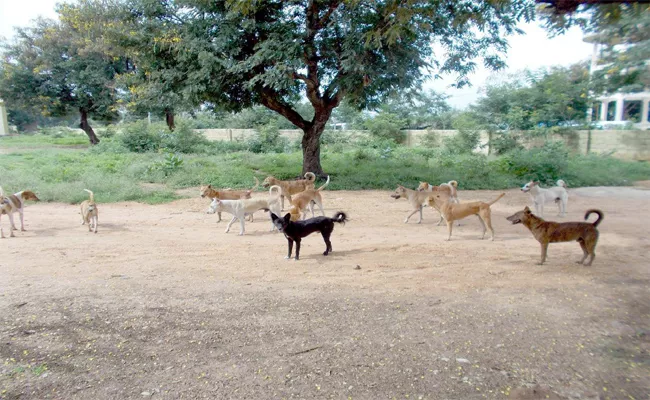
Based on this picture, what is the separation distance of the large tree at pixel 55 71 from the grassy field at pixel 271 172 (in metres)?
8.40

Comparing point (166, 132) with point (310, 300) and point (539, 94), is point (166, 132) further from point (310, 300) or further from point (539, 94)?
point (310, 300)

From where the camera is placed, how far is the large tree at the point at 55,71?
28.3m

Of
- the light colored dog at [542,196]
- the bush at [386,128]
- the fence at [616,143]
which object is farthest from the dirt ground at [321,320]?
the bush at [386,128]

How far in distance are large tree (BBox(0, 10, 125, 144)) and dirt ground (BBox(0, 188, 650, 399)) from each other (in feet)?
78.7

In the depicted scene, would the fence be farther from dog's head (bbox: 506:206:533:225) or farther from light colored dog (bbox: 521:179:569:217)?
dog's head (bbox: 506:206:533:225)

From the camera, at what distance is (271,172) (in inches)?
705

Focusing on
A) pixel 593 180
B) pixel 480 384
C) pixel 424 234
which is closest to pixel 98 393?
pixel 480 384

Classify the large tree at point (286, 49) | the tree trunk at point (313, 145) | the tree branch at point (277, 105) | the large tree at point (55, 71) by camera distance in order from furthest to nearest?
the large tree at point (55, 71) < the tree trunk at point (313, 145) < the tree branch at point (277, 105) < the large tree at point (286, 49)

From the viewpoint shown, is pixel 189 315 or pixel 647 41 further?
pixel 647 41

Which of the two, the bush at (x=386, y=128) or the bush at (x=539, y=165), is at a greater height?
the bush at (x=386, y=128)

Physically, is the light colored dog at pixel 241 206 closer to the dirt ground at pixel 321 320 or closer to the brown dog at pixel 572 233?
the dirt ground at pixel 321 320

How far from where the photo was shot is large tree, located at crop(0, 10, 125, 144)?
28.3 metres

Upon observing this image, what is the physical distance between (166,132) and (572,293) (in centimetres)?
2591

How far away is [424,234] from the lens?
29.1 feet
